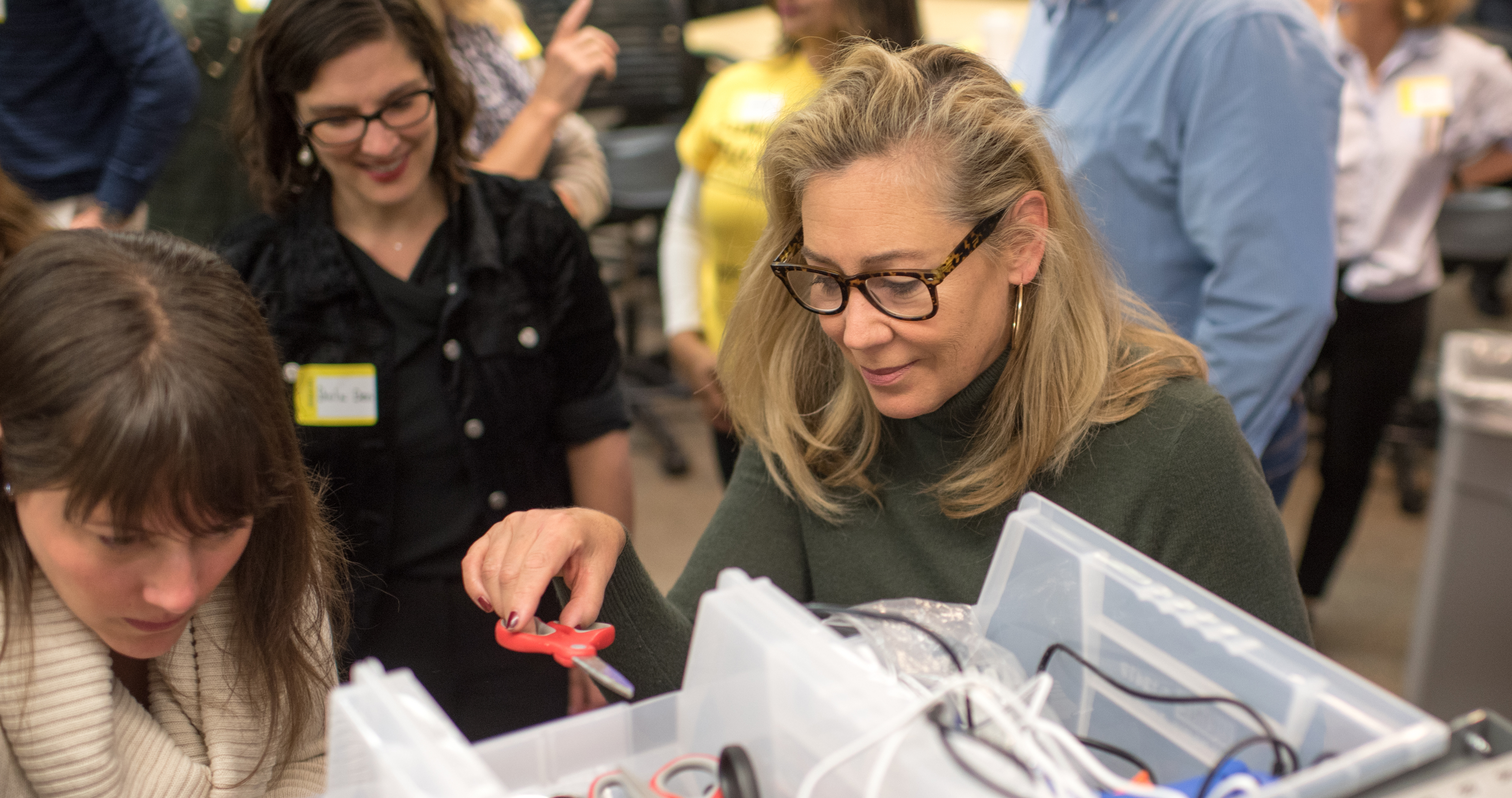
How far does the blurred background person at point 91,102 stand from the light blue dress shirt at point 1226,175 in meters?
1.56

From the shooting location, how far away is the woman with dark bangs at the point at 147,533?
0.90 metres

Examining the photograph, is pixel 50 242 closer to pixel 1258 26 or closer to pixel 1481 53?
pixel 1258 26

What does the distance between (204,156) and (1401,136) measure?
263cm

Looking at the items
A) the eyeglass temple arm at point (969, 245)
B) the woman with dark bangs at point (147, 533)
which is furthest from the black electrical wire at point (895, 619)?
the woman with dark bangs at point (147, 533)

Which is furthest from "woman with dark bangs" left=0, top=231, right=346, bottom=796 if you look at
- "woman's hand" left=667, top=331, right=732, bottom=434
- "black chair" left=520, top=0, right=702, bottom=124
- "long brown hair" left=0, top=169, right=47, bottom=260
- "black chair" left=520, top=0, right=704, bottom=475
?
"black chair" left=520, top=0, right=702, bottom=124

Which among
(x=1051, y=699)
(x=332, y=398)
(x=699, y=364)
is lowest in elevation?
(x=699, y=364)

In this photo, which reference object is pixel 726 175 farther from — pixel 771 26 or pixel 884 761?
pixel 771 26

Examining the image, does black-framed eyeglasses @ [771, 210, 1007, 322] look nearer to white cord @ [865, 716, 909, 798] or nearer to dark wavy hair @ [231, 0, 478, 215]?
white cord @ [865, 716, 909, 798]

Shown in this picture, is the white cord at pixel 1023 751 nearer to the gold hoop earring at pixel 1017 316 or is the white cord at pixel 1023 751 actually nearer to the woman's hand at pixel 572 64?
the gold hoop earring at pixel 1017 316

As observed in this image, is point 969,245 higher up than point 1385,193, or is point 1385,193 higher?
point 969,245

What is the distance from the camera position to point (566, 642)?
1018 mm

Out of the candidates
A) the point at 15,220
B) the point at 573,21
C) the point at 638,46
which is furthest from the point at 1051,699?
the point at 638,46

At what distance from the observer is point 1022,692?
0.75m

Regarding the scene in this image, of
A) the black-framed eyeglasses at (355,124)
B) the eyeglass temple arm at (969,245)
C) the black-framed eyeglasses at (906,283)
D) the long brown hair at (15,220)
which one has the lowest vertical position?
the long brown hair at (15,220)
